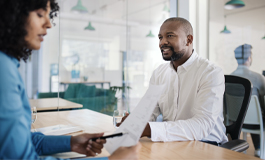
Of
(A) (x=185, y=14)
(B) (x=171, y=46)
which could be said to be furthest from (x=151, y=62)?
(B) (x=171, y=46)

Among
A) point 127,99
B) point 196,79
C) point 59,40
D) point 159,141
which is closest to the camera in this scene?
point 159,141

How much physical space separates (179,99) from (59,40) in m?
2.16

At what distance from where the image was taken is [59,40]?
3250 millimetres

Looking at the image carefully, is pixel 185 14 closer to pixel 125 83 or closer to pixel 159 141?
pixel 125 83

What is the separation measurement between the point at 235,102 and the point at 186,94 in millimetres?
323

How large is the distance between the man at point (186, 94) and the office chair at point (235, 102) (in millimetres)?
74

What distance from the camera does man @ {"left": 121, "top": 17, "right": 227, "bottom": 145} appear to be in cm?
125

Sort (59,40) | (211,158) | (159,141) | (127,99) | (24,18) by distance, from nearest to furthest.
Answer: (24,18) → (211,158) → (159,141) → (59,40) → (127,99)

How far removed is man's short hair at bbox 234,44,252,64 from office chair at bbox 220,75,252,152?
1.36 m

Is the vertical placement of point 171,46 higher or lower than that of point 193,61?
higher

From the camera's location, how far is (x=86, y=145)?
→ 0.95 metres

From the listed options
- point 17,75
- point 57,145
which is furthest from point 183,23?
point 17,75

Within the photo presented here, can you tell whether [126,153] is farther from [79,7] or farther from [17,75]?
[79,7]

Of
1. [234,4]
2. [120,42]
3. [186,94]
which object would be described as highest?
[234,4]
